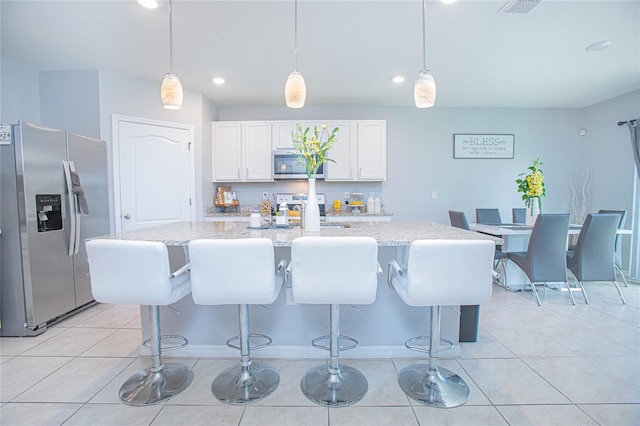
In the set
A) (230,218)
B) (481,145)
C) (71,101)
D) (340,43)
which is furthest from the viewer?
(481,145)

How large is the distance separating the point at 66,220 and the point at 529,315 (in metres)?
4.37

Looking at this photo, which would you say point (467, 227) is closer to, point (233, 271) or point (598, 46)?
point (598, 46)

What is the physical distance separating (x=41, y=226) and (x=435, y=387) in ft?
10.5

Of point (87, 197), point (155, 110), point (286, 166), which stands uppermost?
point (155, 110)

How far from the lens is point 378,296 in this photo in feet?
6.90

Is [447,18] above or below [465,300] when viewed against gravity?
above

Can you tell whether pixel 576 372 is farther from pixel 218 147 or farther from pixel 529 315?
pixel 218 147

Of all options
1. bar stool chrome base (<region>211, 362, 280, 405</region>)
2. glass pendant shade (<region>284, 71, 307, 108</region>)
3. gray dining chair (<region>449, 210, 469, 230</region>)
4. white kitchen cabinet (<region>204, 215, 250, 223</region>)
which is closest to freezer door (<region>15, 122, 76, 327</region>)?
white kitchen cabinet (<region>204, 215, 250, 223</region>)

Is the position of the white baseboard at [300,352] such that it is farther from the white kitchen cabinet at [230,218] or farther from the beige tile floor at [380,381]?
the white kitchen cabinet at [230,218]

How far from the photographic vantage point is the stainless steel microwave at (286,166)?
436 cm

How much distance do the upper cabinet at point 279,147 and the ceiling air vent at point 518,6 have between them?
2206 mm

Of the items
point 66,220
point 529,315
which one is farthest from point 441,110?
point 66,220

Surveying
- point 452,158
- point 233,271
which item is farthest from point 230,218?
point 452,158

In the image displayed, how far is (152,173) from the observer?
3693 millimetres
